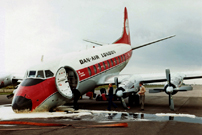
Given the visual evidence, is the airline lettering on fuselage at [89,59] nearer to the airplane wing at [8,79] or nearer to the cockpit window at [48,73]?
the cockpit window at [48,73]

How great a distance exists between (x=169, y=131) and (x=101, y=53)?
11052 mm

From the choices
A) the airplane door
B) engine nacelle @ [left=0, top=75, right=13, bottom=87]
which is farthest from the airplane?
engine nacelle @ [left=0, top=75, right=13, bottom=87]

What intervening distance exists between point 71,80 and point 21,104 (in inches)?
176

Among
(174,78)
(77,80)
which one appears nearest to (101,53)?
(77,80)

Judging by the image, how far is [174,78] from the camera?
13.5 metres

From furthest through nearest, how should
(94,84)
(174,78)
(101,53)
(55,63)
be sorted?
(101,53) → (94,84) → (174,78) → (55,63)

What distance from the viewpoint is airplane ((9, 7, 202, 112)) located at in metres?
10.9

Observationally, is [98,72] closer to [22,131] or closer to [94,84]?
[94,84]

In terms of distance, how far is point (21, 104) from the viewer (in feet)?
34.1

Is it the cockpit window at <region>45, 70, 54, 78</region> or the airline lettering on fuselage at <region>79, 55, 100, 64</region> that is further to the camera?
the airline lettering on fuselage at <region>79, 55, 100, 64</region>

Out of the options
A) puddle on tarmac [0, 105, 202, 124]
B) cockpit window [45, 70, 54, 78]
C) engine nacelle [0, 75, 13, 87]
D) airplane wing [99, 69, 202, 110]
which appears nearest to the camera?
puddle on tarmac [0, 105, 202, 124]

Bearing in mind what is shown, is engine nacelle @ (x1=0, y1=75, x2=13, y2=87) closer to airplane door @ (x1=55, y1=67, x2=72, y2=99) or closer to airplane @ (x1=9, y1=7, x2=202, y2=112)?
airplane @ (x1=9, y1=7, x2=202, y2=112)

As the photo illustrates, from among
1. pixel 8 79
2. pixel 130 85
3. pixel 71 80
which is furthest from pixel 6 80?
pixel 130 85

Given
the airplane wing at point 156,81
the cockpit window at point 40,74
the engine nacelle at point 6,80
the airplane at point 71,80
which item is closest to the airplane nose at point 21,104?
the airplane at point 71,80
